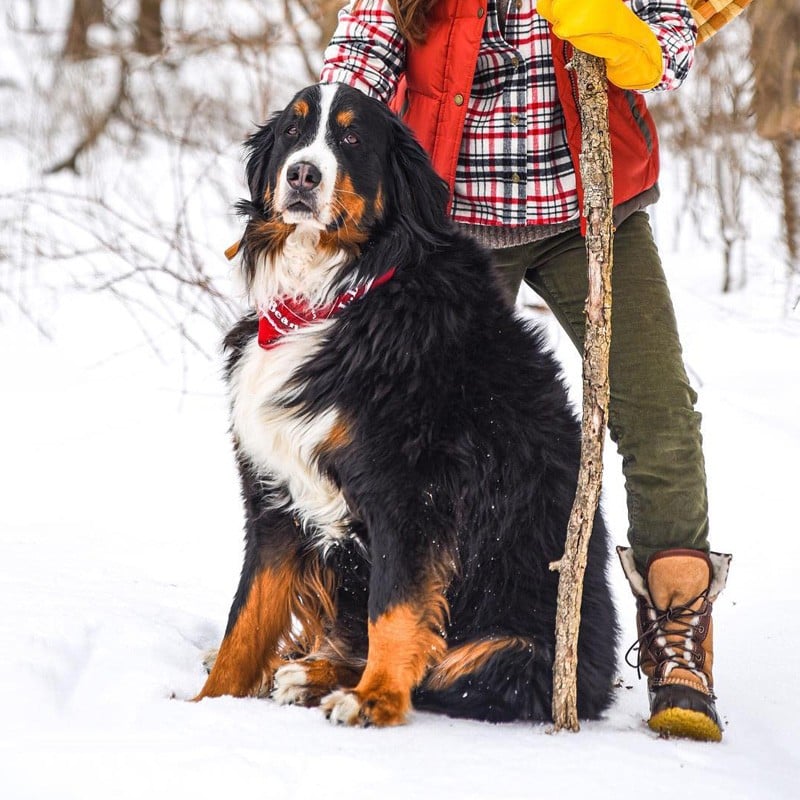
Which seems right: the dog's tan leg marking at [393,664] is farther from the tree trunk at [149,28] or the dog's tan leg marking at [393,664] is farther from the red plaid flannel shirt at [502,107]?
the tree trunk at [149,28]

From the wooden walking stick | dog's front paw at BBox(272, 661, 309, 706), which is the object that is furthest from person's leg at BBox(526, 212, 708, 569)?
dog's front paw at BBox(272, 661, 309, 706)

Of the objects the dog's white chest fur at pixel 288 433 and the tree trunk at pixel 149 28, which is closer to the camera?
the dog's white chest fur at pixel 288 433

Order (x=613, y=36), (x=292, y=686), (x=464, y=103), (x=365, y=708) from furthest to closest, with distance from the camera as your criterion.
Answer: (x=464, y=103) < (x=292, y=686) < (x=365, y=708) < (x=613, y=36)

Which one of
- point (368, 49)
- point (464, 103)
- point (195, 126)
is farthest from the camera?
point (195, 126)

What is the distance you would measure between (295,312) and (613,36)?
1.03m

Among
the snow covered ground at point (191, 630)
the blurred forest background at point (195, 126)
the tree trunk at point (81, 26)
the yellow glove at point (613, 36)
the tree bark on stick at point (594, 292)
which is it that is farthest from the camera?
the tree trunk at point (81, 26)

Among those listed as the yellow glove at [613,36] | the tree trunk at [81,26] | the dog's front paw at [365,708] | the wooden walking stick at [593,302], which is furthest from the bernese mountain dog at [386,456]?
the tree trunk at [81,26]

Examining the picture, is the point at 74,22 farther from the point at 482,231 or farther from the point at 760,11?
the point at 482,231

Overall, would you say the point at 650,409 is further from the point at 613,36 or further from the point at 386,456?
the point at 613,36

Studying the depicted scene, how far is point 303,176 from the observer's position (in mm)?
2453

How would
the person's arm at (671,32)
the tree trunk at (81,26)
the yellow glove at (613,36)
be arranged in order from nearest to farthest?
the yellow glove at (613,36), the person's arm at (671,32), the tree trunk at (81,26)

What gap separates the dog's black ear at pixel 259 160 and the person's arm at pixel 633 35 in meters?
0.84

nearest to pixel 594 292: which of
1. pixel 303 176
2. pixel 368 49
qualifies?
pixel 303 176

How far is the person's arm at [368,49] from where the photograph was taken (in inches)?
104
